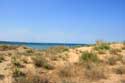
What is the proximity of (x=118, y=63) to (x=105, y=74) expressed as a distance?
12.3 feet

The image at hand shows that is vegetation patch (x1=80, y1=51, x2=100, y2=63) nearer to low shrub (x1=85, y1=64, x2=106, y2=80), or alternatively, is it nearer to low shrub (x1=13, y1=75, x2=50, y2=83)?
low shrub (x1=85, y1=64, x2=106, y2=80)

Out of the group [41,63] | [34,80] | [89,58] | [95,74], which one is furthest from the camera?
[89,58]

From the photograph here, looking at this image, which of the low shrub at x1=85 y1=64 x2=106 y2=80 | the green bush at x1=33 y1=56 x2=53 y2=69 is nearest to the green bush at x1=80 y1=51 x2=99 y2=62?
the green bush at x1=33 y1=56 x2=53 y2=69

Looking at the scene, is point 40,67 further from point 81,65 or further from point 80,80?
point 80,80

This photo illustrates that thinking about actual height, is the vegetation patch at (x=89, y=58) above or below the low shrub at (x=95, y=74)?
above

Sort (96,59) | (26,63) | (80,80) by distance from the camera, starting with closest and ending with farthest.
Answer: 1. (80,80)
2. (26,63)
3. (96,59)

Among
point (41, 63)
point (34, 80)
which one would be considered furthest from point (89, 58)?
point (34, 80)

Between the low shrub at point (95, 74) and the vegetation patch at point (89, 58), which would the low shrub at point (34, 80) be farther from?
the vegetation patch at point (89, 58)

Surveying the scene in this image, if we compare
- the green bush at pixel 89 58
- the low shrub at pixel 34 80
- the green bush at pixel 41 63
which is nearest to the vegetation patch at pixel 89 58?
the green bush at pixel 89 58

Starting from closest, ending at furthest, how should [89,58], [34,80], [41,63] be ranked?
[34,80] → [41,63] → [89,58]

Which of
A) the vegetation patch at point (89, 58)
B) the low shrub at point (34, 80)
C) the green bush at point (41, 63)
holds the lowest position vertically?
the low shrub at point (34, 80)

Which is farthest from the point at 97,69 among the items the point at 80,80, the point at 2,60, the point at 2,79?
the point at 2,60

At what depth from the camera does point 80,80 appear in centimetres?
1194

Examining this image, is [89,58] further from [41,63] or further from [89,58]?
[41,63]
